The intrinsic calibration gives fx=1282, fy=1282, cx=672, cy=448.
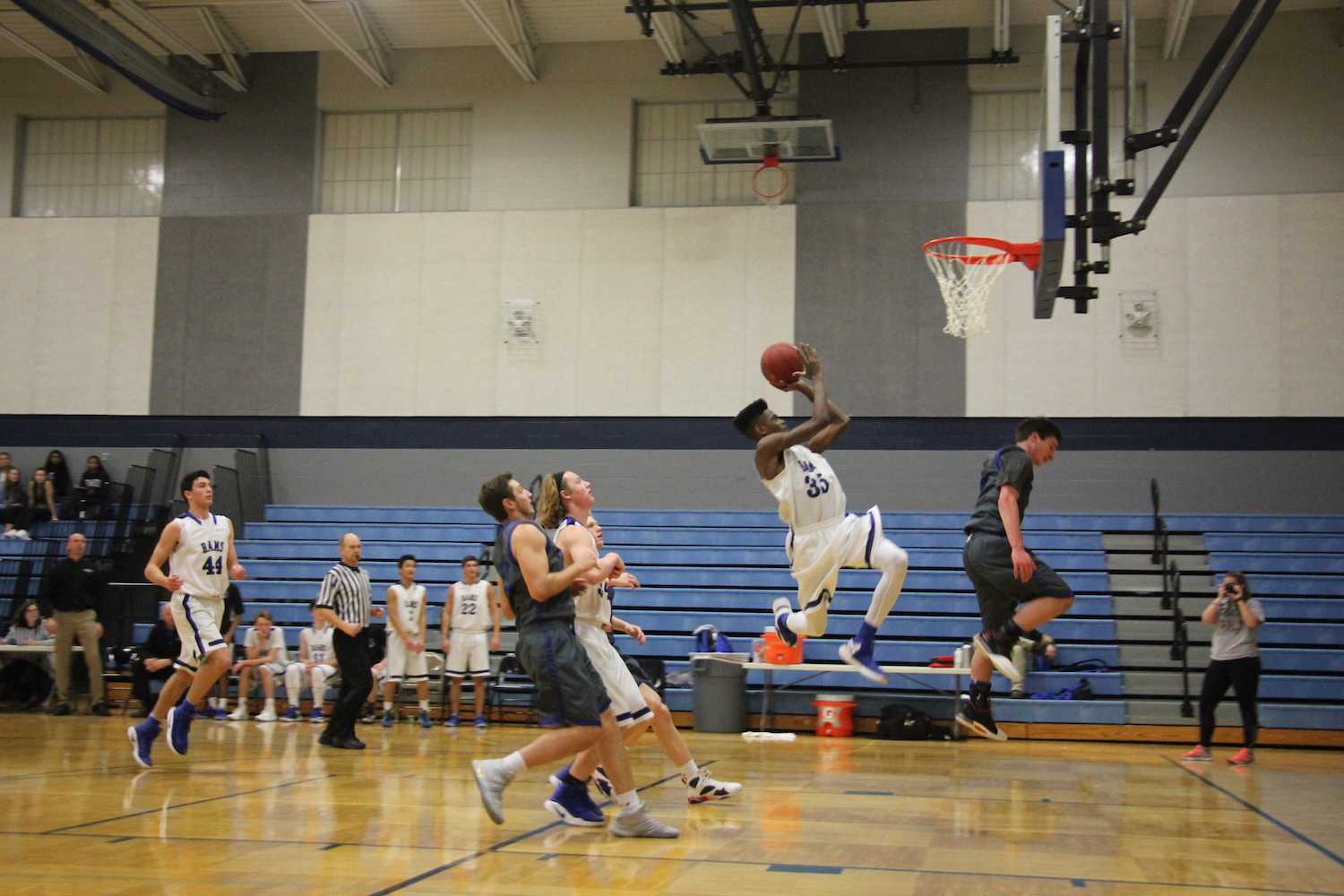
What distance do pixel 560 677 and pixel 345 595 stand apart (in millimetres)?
5111

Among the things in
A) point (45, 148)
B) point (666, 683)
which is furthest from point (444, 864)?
point (45, 148)

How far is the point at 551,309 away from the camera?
18.5m

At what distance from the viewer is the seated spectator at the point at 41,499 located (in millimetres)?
17797

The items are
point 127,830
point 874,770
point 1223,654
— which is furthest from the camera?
point 1223,654

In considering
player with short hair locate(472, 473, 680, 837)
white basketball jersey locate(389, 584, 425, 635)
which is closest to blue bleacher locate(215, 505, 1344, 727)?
white basketball jersey locate(389, 584, 425, 635)

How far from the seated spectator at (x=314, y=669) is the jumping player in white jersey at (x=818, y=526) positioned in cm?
811

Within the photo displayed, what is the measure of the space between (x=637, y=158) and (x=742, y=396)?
399 centimetres

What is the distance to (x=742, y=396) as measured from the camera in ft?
58.7

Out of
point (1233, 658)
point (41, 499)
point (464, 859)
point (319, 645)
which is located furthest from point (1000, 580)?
point (41, 499)

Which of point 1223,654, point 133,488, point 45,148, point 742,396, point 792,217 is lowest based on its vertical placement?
point 1223,654

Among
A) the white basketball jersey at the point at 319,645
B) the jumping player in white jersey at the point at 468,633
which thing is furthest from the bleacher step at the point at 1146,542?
the white basketball jersey at the point at 319,645

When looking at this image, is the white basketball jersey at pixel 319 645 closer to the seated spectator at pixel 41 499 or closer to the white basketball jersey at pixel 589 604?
the seated spectator at pixel 41 499

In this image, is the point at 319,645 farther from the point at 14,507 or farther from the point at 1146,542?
the point at 1146,542

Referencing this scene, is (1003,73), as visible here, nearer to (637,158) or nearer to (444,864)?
(637,158)
